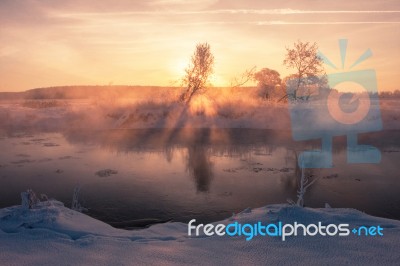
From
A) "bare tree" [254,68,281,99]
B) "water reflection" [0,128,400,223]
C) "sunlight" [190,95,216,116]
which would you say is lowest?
"water reflection" [0,128,400,223]

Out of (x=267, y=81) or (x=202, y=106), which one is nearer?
(x=202, y=106)

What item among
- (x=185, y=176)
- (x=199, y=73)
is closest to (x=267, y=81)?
(x=199, y=73)

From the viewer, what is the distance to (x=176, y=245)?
191 inches

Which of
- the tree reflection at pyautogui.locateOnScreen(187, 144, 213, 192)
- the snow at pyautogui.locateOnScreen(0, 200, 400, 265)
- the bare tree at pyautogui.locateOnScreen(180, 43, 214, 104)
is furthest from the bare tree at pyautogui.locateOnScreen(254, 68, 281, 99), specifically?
the snow at pyautogui.locateOnScreen(0, 200, 400, 265)

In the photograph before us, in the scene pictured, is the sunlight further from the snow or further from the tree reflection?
the snow

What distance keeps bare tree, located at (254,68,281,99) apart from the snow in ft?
125

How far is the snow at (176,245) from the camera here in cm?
423

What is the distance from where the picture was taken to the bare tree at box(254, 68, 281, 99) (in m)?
43.1

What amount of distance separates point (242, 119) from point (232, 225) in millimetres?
22071

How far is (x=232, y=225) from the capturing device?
5.61 metres

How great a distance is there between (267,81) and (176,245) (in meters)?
40.6

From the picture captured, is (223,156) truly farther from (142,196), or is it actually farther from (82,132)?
(82,132)

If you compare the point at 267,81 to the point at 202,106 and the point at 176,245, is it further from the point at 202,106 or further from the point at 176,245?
the point at 176,245

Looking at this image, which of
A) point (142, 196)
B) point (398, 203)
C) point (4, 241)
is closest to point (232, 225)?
point (4, 241)
